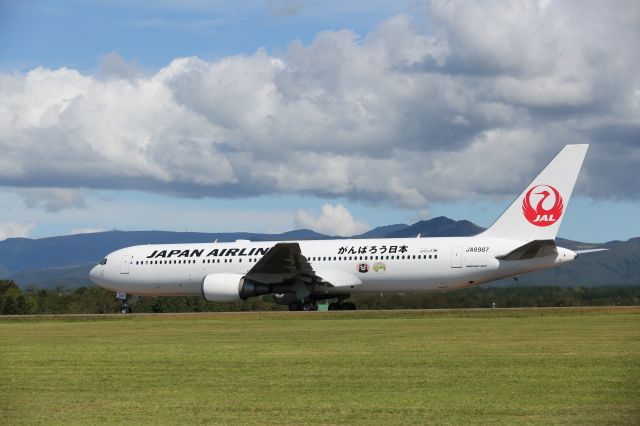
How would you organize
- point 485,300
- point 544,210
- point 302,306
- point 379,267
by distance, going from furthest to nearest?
point 302,306, point 379,267, point 485,300, point 544,210

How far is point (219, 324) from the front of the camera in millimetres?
37156

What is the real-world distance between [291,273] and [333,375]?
96.6ft

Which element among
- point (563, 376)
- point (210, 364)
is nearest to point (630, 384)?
point (563, 376)

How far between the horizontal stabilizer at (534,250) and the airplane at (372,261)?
4cm

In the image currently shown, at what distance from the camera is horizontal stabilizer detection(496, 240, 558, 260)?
1661 inches

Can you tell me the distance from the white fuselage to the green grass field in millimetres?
12794

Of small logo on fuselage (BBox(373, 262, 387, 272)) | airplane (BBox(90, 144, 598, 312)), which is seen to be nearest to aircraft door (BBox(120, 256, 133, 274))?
airplane (BBox(90, 144, 598, 312))

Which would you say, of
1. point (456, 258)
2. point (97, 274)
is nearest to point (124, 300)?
point (97, 274)

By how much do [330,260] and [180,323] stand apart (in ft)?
35.1

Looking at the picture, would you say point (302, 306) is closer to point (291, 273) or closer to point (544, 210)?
point (291, 273)

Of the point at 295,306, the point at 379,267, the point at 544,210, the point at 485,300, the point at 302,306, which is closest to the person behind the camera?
the point at 544,210

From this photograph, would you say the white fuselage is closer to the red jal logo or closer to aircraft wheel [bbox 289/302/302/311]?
the red jal logo

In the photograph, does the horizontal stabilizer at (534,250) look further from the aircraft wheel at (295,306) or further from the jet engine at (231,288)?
the jet engine at (231,288)

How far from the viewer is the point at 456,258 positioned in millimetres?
44281
